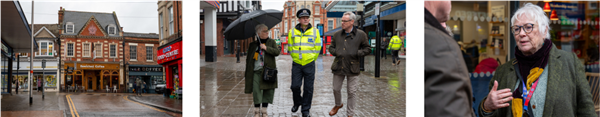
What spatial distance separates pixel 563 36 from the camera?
301 cm

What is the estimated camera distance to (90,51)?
344 centimetres

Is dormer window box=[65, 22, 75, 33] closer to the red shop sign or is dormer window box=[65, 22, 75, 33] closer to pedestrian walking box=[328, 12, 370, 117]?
the red shop sign

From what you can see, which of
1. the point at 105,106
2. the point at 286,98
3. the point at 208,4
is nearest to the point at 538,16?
the point at 208,4

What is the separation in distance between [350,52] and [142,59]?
2046 millimetres

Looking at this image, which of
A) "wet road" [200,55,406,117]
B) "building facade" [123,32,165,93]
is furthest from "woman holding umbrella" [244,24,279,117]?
"building facade" [123,32,165,93]

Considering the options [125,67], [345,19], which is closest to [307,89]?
[345,19]

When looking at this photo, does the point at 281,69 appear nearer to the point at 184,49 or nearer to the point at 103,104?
the point at 103,104

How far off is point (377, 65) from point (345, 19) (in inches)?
178

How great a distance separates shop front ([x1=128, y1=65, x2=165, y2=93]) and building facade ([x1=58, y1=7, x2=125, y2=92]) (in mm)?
99

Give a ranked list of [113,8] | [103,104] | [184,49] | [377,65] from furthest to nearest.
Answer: [377,65], [103,104], [113,8], [184,49]

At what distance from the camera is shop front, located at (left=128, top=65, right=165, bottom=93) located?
3582mm

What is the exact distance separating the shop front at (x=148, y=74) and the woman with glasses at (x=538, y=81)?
9.49ft

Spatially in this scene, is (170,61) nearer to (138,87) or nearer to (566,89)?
(138,87)

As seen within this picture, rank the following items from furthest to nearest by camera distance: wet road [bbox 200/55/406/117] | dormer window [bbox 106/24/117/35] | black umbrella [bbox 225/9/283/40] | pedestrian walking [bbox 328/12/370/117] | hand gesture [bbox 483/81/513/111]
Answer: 1. wet road [bbox 200/55/406/117]
2. black umbrella [bbox 225/9/283/40]
3. pedestrian walking [bbox 328/12/370/117]
4. dormer window [bbox 106/24/117/35]
5. hand gesture [bbox 483/81/513/111]
